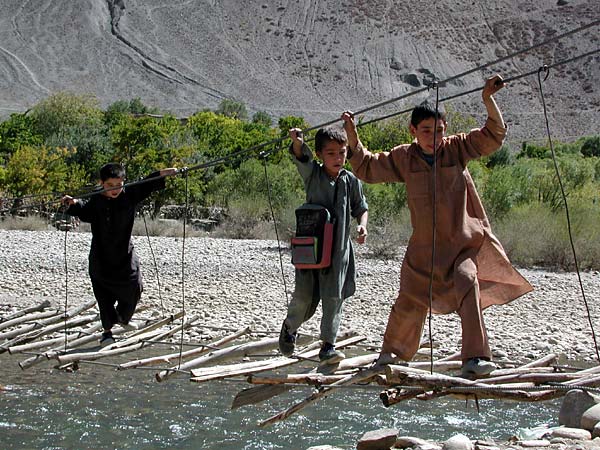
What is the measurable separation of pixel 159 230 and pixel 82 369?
34.0 ft

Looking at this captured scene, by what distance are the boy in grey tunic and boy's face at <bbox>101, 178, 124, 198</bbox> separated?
1.59 m

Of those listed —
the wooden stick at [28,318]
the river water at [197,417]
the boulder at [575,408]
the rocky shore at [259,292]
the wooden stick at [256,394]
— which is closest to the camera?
the wooden stick at [256,394]

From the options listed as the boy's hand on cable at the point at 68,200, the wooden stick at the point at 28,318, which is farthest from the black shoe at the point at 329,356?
the wooden stick at the point at 28,318

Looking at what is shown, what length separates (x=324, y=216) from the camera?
539 centimetres

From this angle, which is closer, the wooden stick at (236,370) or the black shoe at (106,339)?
the wooden stick at (236,370)

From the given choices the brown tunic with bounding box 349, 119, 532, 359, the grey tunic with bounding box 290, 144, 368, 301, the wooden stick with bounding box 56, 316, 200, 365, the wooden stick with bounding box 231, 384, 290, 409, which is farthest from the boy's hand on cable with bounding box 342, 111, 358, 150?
the wooden stick with bounding box 56, 316, 200, 365

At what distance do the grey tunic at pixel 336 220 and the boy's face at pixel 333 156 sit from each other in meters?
0.05

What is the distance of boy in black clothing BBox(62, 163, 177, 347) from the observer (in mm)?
6734

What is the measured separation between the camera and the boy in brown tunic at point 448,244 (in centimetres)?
488

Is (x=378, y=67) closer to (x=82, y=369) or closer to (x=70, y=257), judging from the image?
(x=70, y=257)

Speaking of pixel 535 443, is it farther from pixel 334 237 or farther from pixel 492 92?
pixel 492 92

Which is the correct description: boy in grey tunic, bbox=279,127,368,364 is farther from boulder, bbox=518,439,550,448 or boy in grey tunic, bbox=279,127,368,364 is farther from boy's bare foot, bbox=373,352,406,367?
boulder, bbox=518,439,550,448

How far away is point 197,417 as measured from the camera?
30.0 feet

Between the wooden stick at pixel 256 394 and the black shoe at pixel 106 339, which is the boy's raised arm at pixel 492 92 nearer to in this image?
the wooden stick at pixel 256 394
